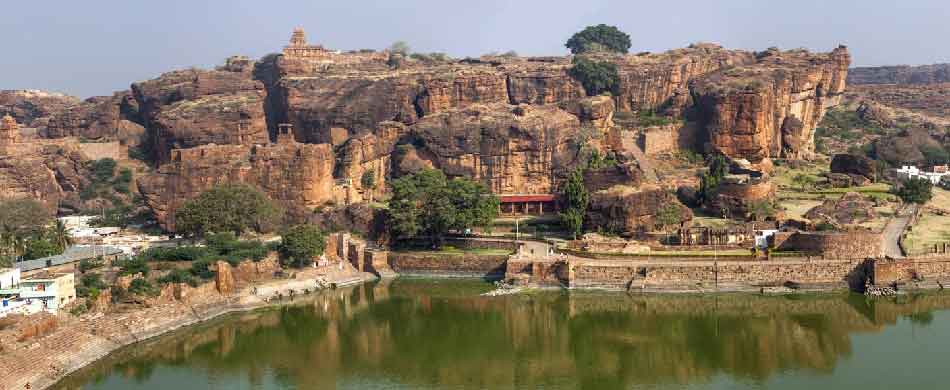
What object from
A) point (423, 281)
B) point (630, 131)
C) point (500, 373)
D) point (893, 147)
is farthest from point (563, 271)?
point (893, 147)

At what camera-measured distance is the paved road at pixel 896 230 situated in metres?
40.3

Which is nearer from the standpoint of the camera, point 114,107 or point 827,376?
point 827,376

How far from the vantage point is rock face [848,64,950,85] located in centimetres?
10969

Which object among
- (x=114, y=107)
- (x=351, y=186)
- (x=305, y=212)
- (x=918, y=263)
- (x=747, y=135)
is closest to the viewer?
(x=918, y=263)

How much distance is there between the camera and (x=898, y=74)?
4437 inches

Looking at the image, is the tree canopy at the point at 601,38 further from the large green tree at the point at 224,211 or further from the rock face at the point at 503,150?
the large green tree at the point at 224,211

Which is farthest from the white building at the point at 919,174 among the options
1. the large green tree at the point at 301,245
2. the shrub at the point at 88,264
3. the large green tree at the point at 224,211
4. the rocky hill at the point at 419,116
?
the shrub at the point at 88,264

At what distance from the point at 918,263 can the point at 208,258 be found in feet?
85.6

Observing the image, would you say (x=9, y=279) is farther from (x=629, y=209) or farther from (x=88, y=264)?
(x=629, y=209)

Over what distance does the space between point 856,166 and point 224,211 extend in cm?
3265

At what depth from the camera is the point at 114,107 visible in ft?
203

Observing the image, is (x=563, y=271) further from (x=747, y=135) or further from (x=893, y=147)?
(x=893, y=147)

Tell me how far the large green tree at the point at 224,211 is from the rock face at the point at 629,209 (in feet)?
46.6

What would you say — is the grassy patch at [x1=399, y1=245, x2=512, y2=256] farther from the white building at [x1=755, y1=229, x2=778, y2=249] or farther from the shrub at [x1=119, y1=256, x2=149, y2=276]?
the shrub at [x1=119, y1=256, x2=149, y2=276]
